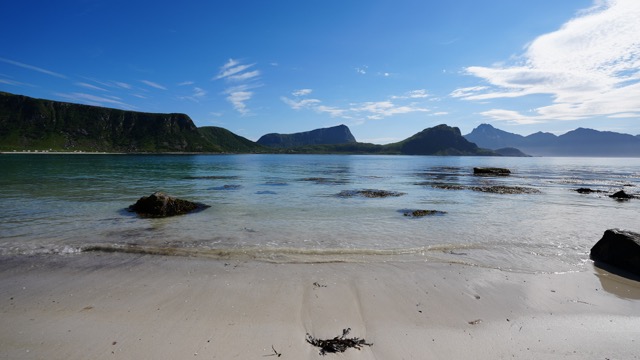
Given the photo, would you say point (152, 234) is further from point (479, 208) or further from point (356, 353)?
point (479, 208)

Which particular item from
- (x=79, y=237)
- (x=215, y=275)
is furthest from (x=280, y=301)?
(x=79, y=237)

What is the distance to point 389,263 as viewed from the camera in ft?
39.0

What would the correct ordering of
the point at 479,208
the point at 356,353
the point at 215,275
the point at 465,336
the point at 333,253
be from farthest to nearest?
the point at 479,208, the point at 333,253, the point at 215,275, the point at 465,336, the point at 356,353

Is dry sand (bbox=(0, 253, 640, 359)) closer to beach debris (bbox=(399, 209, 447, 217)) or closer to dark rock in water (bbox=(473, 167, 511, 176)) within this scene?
beach debris (bbox=(399, 209, 447, 217))

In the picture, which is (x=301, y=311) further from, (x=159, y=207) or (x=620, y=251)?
(x=159, y=207)

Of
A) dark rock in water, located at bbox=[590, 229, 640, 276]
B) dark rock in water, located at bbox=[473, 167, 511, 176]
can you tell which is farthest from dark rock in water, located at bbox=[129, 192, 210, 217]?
dark rock in water, located at bbox=[473, 167, 511, 176]

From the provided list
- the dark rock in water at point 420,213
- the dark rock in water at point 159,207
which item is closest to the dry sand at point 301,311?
the dark rock in water at point 159,207

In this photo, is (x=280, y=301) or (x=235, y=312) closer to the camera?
(x=235, y=312)

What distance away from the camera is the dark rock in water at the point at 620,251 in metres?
11.4

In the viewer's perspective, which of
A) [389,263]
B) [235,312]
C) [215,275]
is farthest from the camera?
[389,263]

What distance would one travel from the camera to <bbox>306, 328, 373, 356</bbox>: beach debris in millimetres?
6250

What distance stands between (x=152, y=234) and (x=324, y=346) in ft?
42.3

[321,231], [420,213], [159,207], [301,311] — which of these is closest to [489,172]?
[420,213]

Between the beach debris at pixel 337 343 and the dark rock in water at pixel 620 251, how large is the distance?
453 inches
